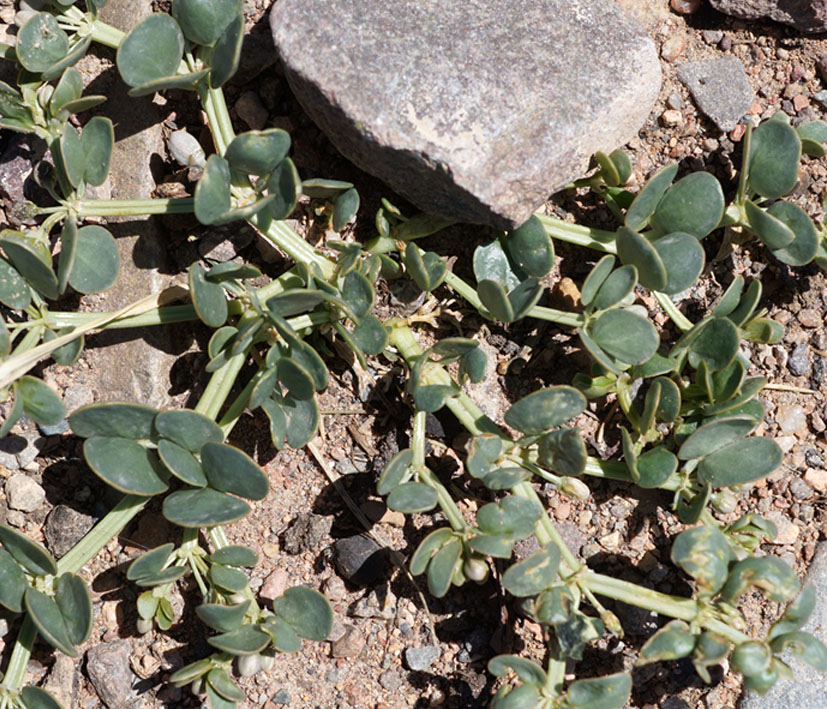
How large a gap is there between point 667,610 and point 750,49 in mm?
1613

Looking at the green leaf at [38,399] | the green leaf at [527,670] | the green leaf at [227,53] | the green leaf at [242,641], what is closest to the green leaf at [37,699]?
the green leaf at [242,641]

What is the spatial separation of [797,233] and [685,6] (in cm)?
80

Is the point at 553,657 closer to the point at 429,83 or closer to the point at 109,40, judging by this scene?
the point at 429,83

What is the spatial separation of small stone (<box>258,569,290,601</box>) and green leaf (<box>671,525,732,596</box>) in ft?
3.52

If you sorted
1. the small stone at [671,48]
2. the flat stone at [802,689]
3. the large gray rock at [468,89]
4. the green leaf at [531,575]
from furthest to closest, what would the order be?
the small stone at [671,48] → the flat stone at [802,689] → the large gray rock at [468,89] → the green leaf at [531,575]

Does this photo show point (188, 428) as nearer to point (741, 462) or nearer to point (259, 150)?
point (259, 150)

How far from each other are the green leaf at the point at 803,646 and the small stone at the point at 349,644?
1076 mm

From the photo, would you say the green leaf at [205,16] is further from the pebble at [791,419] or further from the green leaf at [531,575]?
the pebble at [791,419]

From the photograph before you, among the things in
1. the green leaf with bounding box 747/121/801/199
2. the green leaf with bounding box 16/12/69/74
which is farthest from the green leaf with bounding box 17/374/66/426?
the green leaf with bounding box 747/121/801/199

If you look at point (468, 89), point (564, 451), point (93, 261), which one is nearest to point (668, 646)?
point (564, 451)

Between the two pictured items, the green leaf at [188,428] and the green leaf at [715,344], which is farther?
the green leaf at [715,344]

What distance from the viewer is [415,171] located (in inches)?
80.5

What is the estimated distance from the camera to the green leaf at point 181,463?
1.84m

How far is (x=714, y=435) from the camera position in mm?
1882
